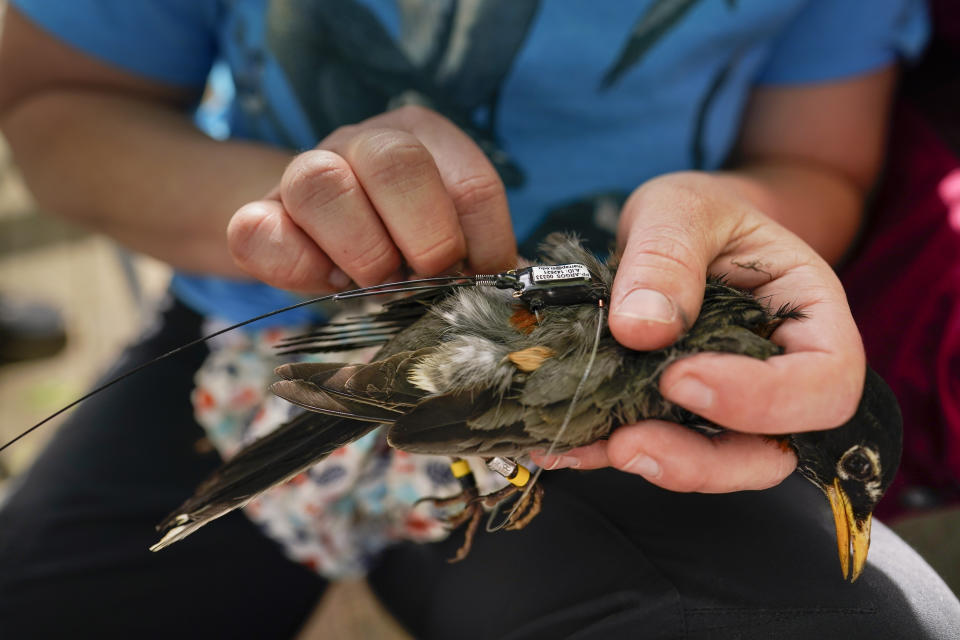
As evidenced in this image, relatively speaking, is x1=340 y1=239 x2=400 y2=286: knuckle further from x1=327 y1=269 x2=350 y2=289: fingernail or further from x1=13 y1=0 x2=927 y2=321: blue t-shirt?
x1=13 y1=0 x2=927 y2=321: blue t-shirt

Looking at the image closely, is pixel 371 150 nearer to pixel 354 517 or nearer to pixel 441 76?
pixel 441 76

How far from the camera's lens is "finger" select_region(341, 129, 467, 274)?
1019 millimetres

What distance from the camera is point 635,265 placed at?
96 cm

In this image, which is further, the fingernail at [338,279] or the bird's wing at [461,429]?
the fingernail at [338,279]

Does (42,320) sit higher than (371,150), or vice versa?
(371,150)

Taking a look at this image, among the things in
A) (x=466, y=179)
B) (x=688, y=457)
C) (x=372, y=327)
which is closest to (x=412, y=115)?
(x=466, y=179)

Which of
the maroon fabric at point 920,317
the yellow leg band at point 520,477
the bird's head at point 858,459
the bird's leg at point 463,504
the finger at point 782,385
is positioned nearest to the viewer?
the finger at point 782,385

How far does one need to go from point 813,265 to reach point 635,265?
0.34m

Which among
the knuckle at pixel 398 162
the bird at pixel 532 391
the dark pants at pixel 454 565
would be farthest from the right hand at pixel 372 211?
the dark pants at pixel 454 565

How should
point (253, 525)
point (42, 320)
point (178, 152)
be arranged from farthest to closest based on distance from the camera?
point (42, 320)
point (253, 525)
point (178, 152)

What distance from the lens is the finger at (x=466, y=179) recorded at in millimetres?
1129

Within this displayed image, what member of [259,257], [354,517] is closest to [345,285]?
[259,257]

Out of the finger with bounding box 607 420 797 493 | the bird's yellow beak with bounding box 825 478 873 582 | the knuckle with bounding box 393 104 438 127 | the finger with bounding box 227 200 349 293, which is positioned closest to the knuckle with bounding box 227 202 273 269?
the finger with bounding box 227 200 349 293

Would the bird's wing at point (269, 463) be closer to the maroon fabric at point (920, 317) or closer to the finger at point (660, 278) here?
the finger at point (660, 278)
